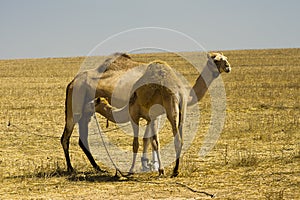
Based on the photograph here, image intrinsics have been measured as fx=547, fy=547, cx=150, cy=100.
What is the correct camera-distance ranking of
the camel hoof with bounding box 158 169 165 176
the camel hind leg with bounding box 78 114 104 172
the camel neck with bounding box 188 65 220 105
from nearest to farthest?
the camel hoof with bounding box 158 169 165 176, the camel neck with bounding box 188 65 220 105, the camel hind leg with bounding box 78 114 104 172

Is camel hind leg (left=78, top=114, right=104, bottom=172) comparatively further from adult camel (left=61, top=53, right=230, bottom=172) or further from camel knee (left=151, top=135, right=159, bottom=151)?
camel knee (left=151, top=135, right=159, bottom=151)

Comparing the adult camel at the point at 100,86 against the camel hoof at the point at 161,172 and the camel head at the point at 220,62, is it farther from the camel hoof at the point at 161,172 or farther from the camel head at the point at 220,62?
the camel hoof at the point at 161,172

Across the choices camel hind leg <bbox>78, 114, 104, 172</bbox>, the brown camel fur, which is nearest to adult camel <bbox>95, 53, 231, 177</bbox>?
the brown camel fur

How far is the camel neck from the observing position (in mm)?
10281

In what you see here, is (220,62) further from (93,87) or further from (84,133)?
(84,133)

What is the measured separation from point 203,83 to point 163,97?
3.97 ft

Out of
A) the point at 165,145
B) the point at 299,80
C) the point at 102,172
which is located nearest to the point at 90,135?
the point at 165,145

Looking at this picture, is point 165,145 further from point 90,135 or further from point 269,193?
point 269,193

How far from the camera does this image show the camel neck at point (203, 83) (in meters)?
10.3

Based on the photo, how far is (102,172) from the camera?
10.6 metres

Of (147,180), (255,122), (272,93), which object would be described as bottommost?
(147,180)

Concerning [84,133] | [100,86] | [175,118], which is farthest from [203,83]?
[84,133]

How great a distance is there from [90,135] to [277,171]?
22.9ft

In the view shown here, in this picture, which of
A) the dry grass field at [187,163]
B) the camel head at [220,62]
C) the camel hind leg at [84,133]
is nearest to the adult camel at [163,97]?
the camel head at [220,62]
